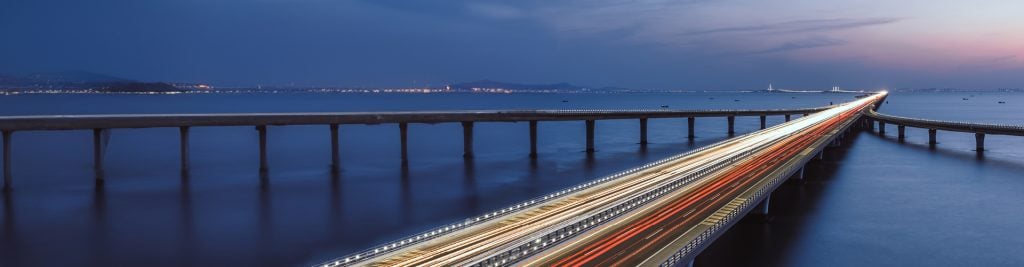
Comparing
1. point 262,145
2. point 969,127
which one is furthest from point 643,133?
point 262,145

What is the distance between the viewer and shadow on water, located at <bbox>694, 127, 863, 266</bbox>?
2524cm

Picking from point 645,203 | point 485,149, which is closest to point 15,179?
point 485,149

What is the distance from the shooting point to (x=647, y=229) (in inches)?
830

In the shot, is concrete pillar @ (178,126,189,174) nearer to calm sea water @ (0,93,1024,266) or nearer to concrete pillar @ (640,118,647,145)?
calm sea water @ (0,93,1024,266)

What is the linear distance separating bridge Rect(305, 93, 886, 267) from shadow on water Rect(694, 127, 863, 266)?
1613mm

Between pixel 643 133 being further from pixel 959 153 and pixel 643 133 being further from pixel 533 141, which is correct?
pixel 959 153

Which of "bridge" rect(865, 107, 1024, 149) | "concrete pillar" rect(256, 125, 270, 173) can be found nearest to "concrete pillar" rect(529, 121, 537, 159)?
"concrete pillar" rect(256, 125, 270, 173)

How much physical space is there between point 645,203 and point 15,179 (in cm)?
4390

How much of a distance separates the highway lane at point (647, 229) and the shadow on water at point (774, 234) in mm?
1641

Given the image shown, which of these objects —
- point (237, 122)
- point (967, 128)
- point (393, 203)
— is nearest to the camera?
point (393, 203)

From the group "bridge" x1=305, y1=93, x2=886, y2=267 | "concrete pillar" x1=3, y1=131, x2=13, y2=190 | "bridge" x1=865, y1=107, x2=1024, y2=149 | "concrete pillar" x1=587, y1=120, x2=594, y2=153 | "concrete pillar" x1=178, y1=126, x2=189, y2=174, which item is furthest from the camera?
"concrete pillar" x1=587, y1=120, x2=594, y2=153

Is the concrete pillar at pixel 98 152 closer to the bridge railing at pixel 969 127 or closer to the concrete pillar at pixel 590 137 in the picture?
the concrete pillar at pixel 590 137

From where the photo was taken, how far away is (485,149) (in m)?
72.2

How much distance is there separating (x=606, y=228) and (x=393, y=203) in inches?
764
